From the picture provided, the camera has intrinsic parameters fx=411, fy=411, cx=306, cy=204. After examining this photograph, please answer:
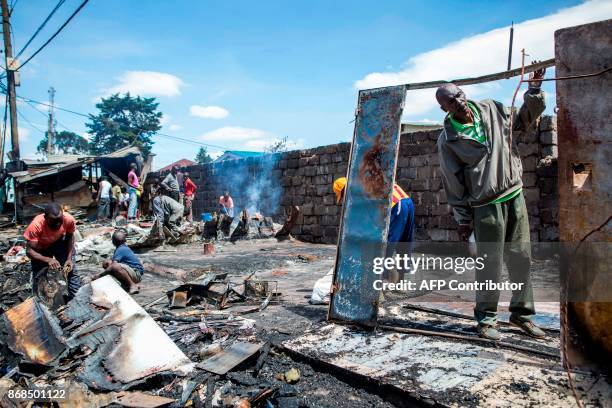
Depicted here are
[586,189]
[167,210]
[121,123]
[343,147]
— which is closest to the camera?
[586,189]

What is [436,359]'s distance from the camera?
2598 mm

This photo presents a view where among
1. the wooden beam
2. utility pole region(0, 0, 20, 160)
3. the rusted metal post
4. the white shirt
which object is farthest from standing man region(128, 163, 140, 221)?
the rusted metal post

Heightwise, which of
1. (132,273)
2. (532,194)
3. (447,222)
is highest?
(532,194)

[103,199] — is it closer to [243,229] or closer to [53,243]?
[243,229]

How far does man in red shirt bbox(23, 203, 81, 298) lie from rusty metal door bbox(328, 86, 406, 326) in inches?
142

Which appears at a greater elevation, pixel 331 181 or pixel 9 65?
pixel 9 65

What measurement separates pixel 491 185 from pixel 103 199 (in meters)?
14.6

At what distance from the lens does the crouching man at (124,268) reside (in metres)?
5.48

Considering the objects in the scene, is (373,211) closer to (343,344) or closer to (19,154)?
(343,344)

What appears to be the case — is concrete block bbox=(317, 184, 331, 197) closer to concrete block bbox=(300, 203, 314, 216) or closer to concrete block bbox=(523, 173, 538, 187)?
concrete block bbox=(300, 203, 314, 216)

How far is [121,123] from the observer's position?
42.7 m

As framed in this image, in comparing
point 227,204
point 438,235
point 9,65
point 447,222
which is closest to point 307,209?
point 227,204

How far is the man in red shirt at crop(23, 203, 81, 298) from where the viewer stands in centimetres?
500

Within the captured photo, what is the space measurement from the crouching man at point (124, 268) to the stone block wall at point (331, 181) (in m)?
4.99
